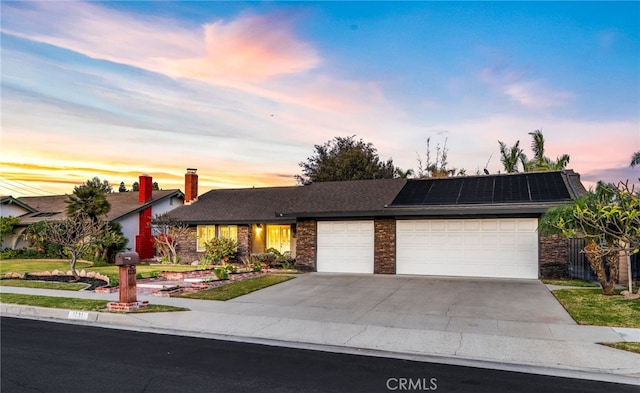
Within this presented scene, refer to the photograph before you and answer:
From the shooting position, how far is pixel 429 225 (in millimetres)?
18172

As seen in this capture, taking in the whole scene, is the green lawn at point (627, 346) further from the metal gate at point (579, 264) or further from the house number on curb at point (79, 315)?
the house number on curb at point (79, 315)

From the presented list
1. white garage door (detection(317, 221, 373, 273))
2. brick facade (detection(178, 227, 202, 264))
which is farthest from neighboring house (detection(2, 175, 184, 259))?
white garage door (detection(317, 221, 373, 273))

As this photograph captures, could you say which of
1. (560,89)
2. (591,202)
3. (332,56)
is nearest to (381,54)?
(332,56)

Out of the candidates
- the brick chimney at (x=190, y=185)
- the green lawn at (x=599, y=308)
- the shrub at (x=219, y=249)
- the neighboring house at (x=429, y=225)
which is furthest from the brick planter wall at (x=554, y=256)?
the brick chimney at (x=190, y=185)

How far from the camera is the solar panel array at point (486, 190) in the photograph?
17.6 m

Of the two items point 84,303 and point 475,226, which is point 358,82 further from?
point 84,303

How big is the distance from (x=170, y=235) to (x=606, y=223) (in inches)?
848

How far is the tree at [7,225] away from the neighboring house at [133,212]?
624 mm

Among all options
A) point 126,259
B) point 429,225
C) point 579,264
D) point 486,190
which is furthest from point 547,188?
point 126,259

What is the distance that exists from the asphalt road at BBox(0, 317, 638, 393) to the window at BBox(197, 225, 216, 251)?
54.3 ft

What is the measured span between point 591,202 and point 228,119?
15557 mm

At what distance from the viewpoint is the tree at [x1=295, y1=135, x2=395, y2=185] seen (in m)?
42.5

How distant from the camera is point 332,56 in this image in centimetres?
1808

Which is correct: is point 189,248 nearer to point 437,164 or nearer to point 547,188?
point 547,188
